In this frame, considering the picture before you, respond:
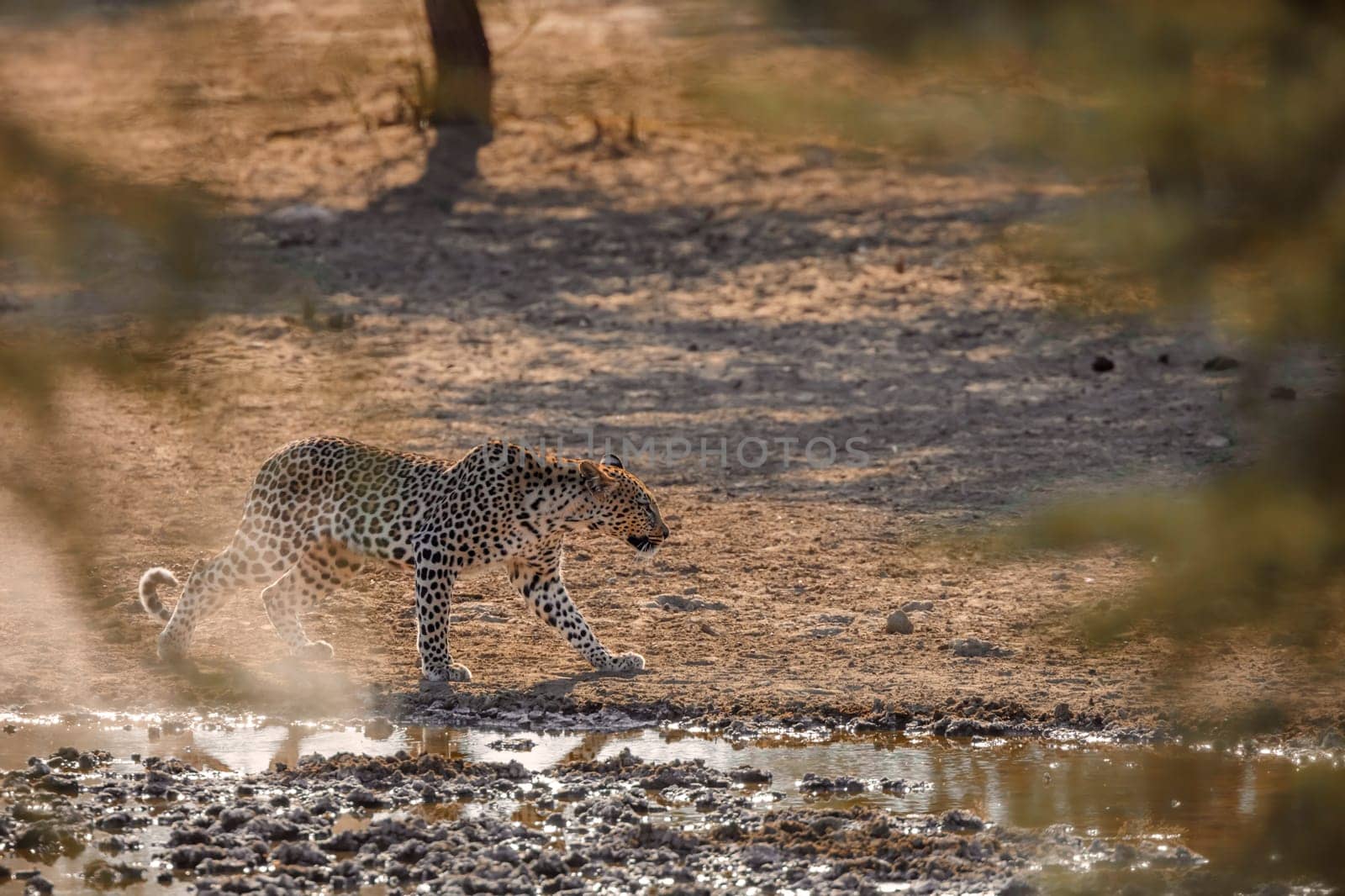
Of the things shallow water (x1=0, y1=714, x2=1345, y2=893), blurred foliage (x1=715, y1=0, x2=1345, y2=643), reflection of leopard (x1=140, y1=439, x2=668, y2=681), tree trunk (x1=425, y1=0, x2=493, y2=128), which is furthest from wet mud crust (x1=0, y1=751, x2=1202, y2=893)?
blurred foliage (x1=715, y1=0, x2=1345, y2=643)

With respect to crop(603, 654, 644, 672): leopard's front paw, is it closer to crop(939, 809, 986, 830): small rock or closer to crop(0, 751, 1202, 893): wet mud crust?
crop(0, 751, 1202, 893): wet mud crust

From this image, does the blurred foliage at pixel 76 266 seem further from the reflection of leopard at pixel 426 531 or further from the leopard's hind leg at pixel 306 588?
the leopard's hind leg at pixel 306 588

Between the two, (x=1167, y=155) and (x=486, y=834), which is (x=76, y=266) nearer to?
(x=1167, y=155)

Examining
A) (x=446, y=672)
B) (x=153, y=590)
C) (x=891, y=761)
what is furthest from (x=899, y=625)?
(x=153, y=590)

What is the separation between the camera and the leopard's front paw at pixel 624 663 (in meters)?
8.64

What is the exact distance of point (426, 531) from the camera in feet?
28.1

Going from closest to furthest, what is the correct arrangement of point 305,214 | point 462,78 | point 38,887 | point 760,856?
point 462,78 < point 38,887 < point 760,856 < point 305,214

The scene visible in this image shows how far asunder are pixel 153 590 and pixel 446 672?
173 centimetres

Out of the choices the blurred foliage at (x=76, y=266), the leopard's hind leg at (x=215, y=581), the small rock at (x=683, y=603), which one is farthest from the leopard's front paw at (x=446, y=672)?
the blurred foliage at (x=76, y=266)

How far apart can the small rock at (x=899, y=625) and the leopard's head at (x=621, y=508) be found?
4.43ft

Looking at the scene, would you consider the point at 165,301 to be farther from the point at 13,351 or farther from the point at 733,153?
the point at 733,153

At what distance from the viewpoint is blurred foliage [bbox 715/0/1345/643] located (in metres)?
1.90

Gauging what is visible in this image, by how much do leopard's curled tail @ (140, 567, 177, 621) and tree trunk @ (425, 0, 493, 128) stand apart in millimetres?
5156

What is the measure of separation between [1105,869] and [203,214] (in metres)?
4.84
